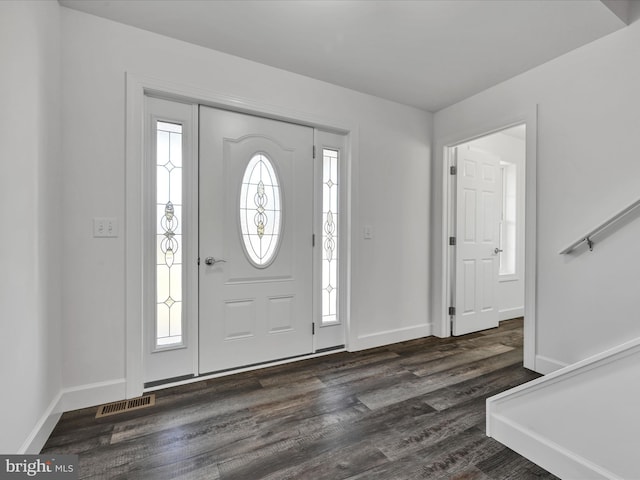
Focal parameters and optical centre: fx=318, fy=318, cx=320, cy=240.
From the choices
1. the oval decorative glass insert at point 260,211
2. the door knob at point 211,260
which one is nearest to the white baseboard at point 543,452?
the oval decorative glass insert at point 260,211

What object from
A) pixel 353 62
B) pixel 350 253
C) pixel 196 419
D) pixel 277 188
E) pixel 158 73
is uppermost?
pixel 353 62

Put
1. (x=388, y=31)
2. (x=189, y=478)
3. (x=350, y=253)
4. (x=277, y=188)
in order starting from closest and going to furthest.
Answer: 1. (x=189, y=478)
2. (x=388, y=31)
3. (x=277, y=188)
4. (x=350, y=253)

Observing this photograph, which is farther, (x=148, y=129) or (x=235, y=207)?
(x=235, y=207)

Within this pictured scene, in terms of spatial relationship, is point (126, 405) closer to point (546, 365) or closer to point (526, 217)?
point (546, 365)

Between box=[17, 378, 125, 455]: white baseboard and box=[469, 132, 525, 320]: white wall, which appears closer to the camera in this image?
box=[17, 378, 125, 455]: white baseboard

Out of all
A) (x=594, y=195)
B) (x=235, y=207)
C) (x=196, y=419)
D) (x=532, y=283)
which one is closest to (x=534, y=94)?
(x=594, y=195)

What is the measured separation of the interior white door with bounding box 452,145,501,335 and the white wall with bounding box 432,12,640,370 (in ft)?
3.15

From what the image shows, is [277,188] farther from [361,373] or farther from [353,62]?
[361,373]

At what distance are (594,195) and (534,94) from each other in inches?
38.6

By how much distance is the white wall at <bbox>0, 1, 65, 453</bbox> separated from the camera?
134cm

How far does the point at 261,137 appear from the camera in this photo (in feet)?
8.66

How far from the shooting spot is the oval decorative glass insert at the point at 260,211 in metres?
2.59

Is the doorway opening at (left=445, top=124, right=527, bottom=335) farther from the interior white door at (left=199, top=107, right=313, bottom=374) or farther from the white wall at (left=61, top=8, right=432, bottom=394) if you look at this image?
the interior white door at (left=199, top=107, right=313, bottom=374)

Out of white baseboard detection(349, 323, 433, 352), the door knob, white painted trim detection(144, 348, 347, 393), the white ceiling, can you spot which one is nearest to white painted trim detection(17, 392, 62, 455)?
white painted trim detection(144, 348, 347, 393)
